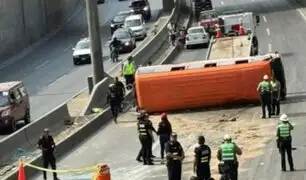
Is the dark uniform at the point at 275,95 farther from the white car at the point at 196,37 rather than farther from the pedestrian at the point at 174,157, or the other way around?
the white car at the point at 196,37

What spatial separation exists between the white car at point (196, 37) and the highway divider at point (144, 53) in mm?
2073

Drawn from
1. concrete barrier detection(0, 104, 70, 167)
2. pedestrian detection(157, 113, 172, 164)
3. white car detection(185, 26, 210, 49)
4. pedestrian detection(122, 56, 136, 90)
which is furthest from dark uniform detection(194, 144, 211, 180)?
→ white car detection(185, 26, 210, 49)

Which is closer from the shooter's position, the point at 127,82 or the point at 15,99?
the point at 15,99

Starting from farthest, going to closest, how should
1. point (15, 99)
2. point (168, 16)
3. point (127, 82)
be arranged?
point (168, 16)
point (127, 82)
point (15, 99)

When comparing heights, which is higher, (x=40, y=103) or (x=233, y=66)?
(x=233, y=66)

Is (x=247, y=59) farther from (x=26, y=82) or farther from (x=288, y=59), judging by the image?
(x=26, y=82)

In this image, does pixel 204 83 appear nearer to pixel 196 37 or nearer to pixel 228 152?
pixel 228 152

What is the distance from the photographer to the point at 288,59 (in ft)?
153

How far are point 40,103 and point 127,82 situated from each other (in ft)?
16.9

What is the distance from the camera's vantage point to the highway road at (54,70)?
43.9 metres

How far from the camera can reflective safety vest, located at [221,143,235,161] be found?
18641mm

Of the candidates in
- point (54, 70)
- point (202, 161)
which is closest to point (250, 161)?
point (202, 161)

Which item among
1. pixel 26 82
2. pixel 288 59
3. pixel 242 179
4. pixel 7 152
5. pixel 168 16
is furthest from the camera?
pixel 168 16

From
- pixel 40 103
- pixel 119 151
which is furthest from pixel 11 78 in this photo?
pixel 119 151
